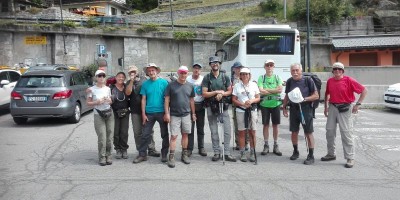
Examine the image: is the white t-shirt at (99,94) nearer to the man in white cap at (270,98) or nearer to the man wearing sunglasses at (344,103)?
the man in white cap at (270,98)

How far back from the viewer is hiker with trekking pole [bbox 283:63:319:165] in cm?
734

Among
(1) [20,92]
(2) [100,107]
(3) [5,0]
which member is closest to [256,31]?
(1) [20,92]

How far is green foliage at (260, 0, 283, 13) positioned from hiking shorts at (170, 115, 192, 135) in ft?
131

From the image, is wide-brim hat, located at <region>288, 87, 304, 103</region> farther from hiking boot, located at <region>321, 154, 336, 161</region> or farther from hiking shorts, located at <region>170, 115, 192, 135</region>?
hiking shorts, located at <region>170, 115, 192, 135</region>

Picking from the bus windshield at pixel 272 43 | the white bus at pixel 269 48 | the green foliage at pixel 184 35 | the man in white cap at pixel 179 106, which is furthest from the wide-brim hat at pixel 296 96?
the green foliage at pixel 184 35

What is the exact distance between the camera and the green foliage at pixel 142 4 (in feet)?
209

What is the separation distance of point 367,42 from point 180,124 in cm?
3266

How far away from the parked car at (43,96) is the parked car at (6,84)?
2.61 meters

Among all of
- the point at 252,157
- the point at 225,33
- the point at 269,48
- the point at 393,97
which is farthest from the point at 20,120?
the point at 225,33

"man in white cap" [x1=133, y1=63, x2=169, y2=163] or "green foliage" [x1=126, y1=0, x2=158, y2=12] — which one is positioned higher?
"green foliage" [x1=126, y1=0, x2=158, y2=12]

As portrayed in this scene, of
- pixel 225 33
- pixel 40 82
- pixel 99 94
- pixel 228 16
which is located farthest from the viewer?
pixel 228 16

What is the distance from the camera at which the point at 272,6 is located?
45656 millimetres

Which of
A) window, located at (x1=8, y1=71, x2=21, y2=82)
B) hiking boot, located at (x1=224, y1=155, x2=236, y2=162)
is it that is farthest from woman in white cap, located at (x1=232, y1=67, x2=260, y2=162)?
window, located at (x1=8, y1=71, x2=21, y2=82)

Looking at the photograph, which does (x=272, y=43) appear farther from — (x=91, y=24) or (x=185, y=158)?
(x=91, y=24)
